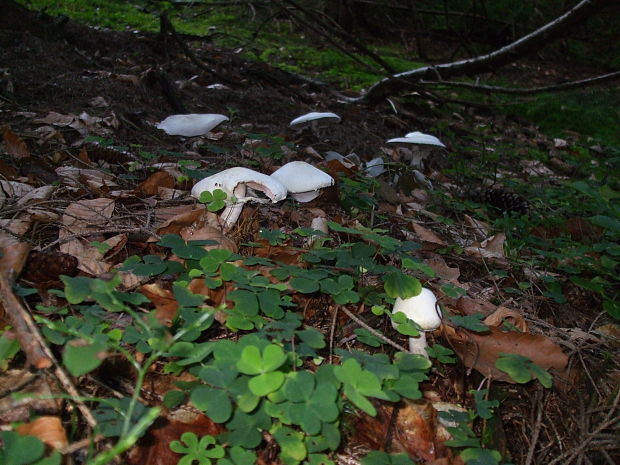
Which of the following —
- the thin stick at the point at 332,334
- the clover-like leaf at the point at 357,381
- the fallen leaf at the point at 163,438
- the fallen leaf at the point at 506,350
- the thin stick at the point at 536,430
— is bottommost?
the thin stick at the point at 536,430

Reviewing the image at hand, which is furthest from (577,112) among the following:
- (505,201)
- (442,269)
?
(442,269)

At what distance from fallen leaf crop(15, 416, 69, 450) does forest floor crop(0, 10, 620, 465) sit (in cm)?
4

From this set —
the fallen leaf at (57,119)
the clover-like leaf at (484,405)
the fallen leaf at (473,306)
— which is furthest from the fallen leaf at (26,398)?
the fallen leaf at (57,119)

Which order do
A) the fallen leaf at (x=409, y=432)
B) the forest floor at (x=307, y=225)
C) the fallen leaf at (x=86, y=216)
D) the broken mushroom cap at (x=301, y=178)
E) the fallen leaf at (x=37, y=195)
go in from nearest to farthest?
the fallen leaf at (x=409, y=432)
the forest floor at (x=307, y=225)
the fallen leaf at (x=86, y=216)
the fallen leaf at (x=37, y=195)
the broken mushroom cap at (x=301, y=178)

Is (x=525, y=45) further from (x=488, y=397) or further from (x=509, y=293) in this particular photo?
(x=488, y=397)

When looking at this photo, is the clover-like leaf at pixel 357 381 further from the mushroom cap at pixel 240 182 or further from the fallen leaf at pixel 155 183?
the fallen leaf at pixel 155 183

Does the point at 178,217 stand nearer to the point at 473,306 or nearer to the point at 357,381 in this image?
the point at 357,381

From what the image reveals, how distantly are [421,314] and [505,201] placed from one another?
265cm

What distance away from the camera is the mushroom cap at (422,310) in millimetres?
1629

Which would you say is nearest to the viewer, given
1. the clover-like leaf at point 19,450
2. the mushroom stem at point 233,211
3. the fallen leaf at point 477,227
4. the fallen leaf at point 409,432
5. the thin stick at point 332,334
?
the clover-like leaf at point 19,450

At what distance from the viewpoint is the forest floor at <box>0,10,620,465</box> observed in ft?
4.79

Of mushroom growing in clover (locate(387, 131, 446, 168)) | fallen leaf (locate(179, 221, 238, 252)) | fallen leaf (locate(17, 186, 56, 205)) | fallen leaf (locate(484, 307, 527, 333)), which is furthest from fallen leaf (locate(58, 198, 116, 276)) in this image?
mushroom growing in clover (locate(387, 131, 446, 168))

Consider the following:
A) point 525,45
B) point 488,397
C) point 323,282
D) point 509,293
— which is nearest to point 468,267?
point 509,293

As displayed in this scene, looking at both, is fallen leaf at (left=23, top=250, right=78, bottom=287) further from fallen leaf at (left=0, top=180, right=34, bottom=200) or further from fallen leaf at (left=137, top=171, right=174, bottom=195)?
fallen leaf at (left=137, top=171, right=174, bottom=195)
